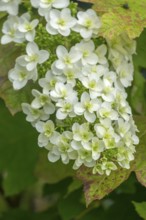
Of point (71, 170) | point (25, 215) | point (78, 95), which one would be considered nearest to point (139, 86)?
point (71, 170)

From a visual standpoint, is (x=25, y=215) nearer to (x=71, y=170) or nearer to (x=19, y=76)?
(x=71, y=170)

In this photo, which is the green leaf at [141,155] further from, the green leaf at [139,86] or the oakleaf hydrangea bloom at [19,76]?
the oakleaf hydrangea bloom at [19,76]

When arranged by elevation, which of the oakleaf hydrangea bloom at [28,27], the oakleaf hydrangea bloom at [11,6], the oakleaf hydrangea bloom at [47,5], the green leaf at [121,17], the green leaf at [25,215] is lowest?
the green leaf at [25,215]

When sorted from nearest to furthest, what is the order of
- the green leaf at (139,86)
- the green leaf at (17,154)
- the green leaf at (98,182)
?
the green leaf at (98,182)
the green leaf at (139,86)
the green leaf at (17,154)

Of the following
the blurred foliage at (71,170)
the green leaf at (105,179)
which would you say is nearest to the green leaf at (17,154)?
the blurred foliage at (71,170)

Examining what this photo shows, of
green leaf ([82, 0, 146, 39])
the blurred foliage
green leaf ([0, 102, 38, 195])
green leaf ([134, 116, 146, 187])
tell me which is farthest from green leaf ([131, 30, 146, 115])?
green leaf ([0, 102, 38, 195])

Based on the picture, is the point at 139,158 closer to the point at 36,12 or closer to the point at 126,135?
the point at 126,135
